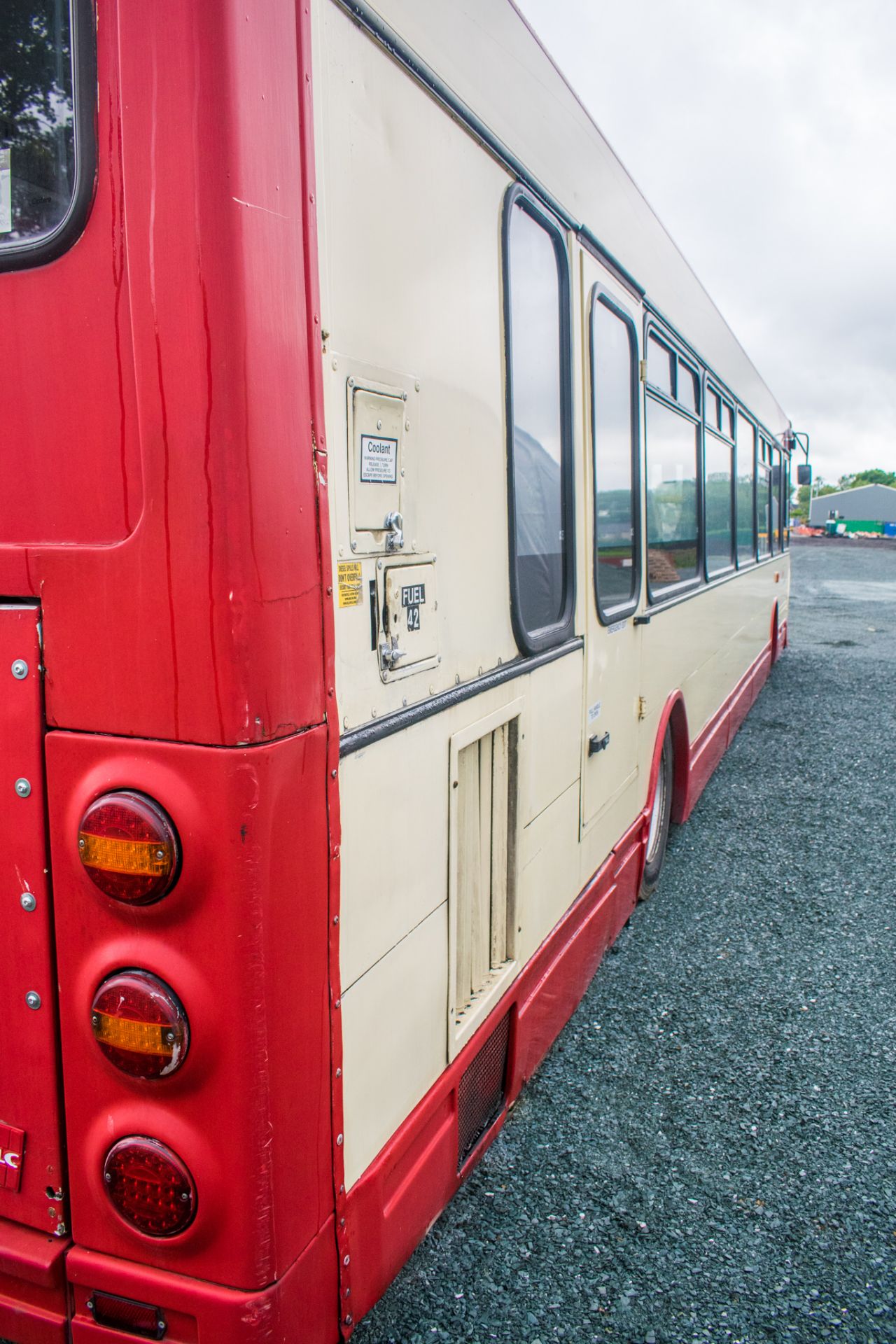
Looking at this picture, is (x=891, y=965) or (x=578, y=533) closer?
(x=578, y=533)

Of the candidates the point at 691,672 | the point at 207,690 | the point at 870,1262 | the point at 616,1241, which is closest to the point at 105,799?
the point at 207,690

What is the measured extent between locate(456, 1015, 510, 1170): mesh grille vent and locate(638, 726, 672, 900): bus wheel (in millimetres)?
1615

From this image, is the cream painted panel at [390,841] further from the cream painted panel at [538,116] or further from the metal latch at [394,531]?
the cream painted panel at [538,116]

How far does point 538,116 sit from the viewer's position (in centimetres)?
235

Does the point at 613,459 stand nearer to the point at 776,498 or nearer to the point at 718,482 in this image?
the point at 718,482

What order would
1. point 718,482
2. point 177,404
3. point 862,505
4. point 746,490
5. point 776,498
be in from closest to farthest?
point 177,404 → point 718,482 → point 746,490 → point 776,498 → point 862,505

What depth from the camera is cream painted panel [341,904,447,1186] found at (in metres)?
1.66

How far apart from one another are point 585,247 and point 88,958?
2391 millimetres

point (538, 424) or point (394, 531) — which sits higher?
point (538, 424)

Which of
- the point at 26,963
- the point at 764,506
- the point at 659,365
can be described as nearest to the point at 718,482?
the point at 659,365

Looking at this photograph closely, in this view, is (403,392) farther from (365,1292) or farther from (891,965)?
(891,965)

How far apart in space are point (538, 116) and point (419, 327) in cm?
98

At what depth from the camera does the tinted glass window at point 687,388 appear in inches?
171

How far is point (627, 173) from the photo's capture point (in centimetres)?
333
